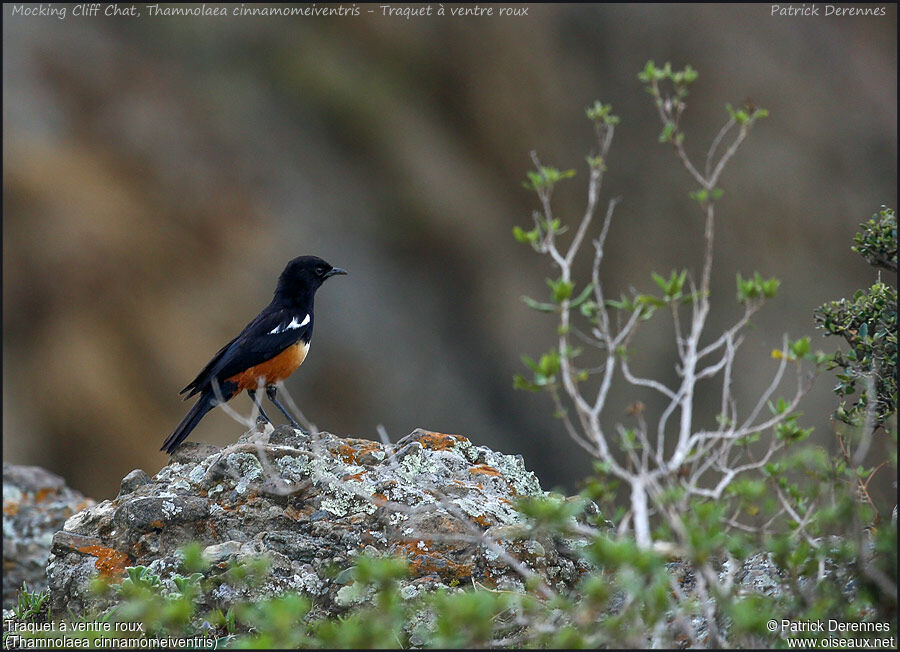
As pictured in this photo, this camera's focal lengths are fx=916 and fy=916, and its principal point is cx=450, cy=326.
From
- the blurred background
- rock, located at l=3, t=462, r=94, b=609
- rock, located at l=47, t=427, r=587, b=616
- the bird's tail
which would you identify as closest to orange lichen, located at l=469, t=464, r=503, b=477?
rock, located at l=47, t=427, r=587, b=616

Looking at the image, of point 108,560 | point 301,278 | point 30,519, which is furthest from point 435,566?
point 30,519

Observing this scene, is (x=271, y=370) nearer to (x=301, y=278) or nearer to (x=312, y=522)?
(x=301, y=278)

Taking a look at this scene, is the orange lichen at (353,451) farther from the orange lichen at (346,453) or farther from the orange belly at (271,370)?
the orange belly at (271,370)

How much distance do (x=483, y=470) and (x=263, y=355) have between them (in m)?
2.05

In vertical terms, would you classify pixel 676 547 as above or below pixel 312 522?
above

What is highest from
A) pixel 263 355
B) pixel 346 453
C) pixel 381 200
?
pixel 381 200

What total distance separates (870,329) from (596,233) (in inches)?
593

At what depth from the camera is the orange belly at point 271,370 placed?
21.7ft

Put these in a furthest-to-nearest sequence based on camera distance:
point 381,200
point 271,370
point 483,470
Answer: point 381,200 < point 271,370 < point 483,470

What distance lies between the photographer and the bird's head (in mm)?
7305

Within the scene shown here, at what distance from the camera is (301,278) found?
7.36 meters

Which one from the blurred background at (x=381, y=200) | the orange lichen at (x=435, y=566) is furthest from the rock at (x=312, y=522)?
the blurred background at (x=381, y=200)

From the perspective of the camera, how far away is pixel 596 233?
1931 centimetres

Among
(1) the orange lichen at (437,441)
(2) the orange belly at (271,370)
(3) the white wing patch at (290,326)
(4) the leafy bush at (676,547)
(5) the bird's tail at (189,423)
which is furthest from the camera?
(3) the white wing patch at (290,326)
